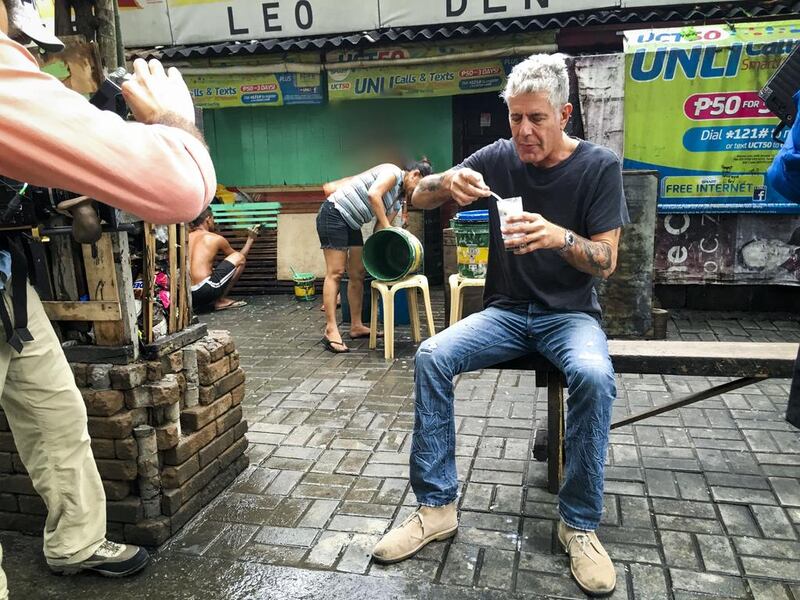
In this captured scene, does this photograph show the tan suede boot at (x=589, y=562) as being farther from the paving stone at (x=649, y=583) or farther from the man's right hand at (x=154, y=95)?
the man's right hand at (x=154, y=95)

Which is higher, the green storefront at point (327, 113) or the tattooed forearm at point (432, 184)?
the green storefront at point (327, 113)

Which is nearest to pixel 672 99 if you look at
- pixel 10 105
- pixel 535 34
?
pixel 535 34

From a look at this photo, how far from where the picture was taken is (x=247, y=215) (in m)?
8.98

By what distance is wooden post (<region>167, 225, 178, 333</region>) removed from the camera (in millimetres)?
2925

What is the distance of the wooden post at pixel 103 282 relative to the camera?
2.61m

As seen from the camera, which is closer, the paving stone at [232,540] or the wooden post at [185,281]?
the paving stone at [232,540]

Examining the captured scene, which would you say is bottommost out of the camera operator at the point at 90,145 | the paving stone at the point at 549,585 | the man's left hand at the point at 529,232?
the paving stone at the point at 549,585

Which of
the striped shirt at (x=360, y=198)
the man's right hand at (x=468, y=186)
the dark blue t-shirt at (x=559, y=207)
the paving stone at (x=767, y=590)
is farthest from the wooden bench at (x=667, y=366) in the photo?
the striped shirt at (x=360, y=198)

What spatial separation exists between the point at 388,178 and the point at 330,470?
312 cm

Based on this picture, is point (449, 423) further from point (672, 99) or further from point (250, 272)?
point (250, 272)

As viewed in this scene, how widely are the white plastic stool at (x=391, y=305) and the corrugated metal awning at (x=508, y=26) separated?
3227 mm

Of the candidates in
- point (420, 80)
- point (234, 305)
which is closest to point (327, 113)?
point (420, 80)

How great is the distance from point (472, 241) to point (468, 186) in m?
2.56

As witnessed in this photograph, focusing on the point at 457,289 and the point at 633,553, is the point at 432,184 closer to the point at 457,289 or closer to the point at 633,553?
the point at 633,553
